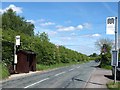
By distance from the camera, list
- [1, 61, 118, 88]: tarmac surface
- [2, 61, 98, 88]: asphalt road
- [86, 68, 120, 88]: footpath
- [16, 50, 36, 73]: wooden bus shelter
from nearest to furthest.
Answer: [2, 61, 98, 88]: asphalt road → [1, 61, 118, 88]: tarmac surface → [86, 68, 120, 88]: footpath → [16, 50, 36, 73]: wooden bus shelter

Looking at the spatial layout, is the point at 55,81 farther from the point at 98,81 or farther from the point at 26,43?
the point at 26,43

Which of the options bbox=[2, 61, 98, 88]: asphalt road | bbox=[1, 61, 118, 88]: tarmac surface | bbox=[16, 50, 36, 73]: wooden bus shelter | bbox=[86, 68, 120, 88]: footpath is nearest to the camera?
bbox=[2, 61, 98, 88]: asphalt road

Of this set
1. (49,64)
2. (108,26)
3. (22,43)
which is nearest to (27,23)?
(49,64)

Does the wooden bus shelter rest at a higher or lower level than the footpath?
higher

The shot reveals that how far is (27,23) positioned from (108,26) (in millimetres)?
79136

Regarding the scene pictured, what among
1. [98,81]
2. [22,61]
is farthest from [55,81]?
[22,61]

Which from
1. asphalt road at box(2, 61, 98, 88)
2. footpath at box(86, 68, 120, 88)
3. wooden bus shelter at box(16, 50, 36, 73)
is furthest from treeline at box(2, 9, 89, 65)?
footpath at box(86, 68, 120, 88)

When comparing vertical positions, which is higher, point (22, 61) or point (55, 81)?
point (22, 61)

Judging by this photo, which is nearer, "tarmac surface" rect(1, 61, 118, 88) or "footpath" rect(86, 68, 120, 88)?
"tarmac surface" rect(1, 61, 118, 88)

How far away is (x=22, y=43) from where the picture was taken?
4303 cm

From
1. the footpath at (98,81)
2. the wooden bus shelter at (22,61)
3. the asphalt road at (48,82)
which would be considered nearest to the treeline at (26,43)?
the wooden bus shelter at (22,61)

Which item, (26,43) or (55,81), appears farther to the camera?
(26,43)

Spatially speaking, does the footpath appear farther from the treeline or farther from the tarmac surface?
the treeline

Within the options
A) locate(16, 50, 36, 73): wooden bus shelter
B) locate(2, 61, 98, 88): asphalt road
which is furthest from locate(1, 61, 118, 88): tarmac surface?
locate(16, 50, 36, 73): wooden bus shelter
